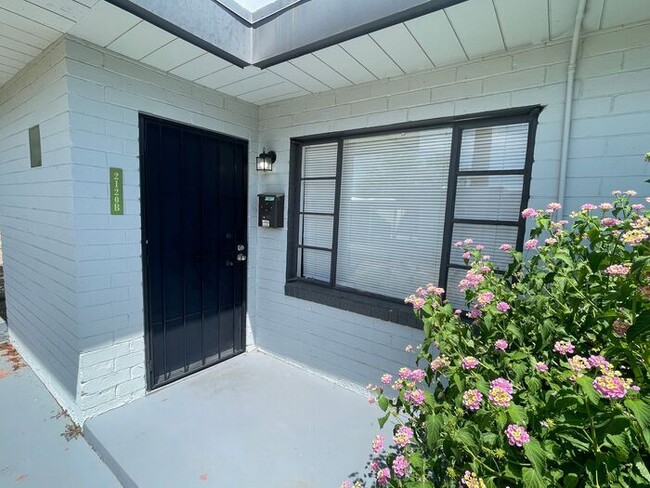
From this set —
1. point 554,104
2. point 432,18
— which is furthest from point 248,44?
point 554,104

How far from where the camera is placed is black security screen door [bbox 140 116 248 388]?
254 cm

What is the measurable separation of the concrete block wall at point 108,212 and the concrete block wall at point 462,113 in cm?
116

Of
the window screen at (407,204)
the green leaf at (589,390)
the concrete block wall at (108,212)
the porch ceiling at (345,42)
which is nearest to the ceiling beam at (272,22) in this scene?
the porch ceiling at (345,42)

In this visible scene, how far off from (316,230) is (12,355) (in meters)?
3.41

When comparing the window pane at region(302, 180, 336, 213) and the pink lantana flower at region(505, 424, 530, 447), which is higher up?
the window pane at region(302, 180, 336, 213)

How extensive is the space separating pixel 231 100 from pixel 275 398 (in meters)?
2.71

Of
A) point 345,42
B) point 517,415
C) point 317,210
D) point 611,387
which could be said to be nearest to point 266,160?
point 317,210

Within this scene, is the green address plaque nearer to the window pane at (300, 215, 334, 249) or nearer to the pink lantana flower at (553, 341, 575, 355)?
the window pane at (300, 215, 334, 249)

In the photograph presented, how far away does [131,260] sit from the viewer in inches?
94.0

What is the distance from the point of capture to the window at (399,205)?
2.15 metres

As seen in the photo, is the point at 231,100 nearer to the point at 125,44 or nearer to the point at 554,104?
the point at 125,44

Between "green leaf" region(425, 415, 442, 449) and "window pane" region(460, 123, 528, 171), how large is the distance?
5.71ft

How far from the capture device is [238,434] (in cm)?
218

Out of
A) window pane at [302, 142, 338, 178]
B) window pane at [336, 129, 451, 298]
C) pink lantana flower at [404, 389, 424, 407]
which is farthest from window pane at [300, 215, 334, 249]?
pink lantana flower at [404, 389, 424, 407]
